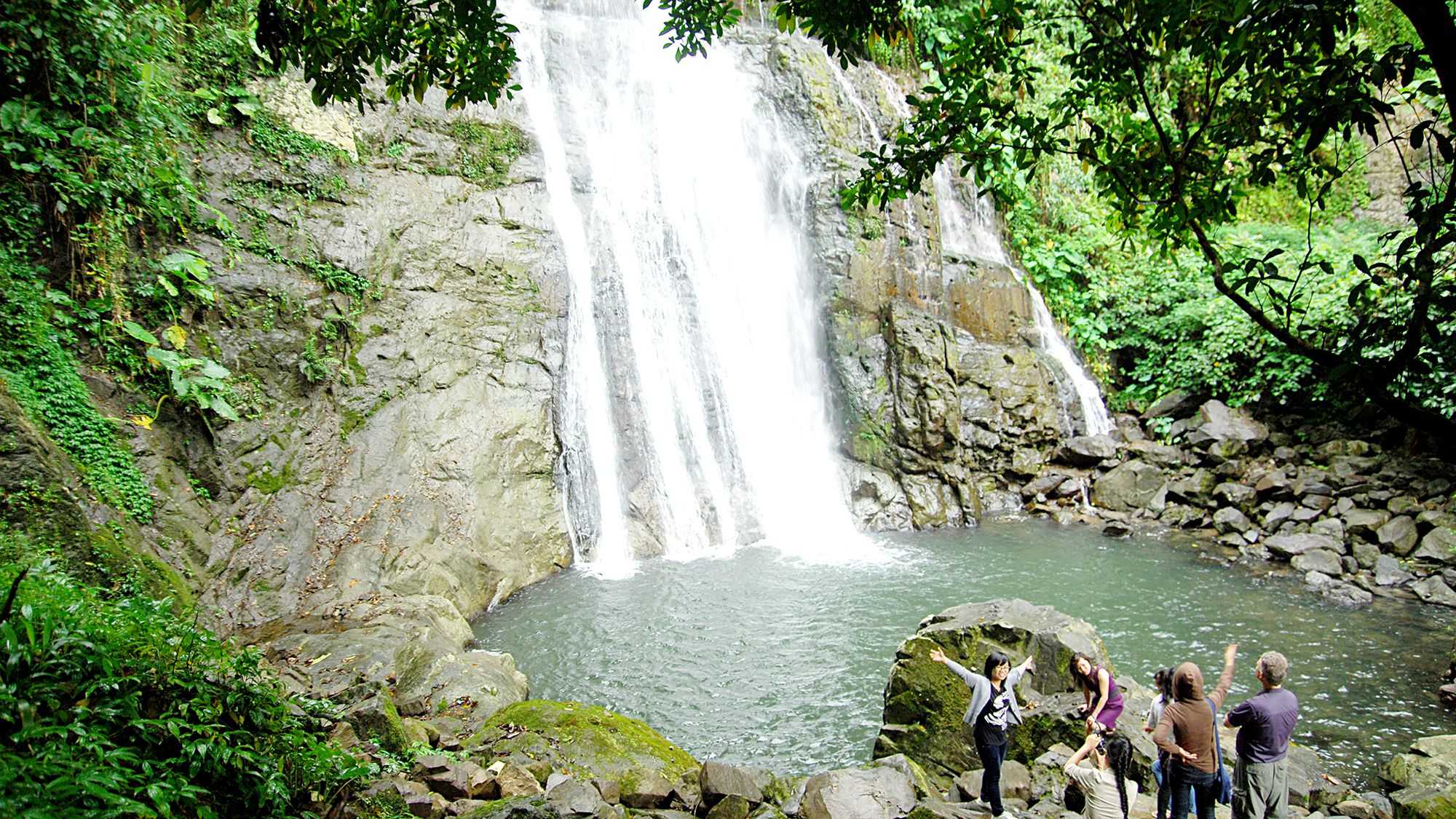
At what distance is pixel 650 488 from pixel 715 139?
27.6 feet

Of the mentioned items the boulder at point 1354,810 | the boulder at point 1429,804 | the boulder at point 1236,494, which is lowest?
the boulder at point 1354,810

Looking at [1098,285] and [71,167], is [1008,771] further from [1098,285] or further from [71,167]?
A: [1098,285]

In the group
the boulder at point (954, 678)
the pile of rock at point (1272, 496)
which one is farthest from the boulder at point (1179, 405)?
the boulder at point (954, 678)

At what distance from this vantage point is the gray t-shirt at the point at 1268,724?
14.9 feet

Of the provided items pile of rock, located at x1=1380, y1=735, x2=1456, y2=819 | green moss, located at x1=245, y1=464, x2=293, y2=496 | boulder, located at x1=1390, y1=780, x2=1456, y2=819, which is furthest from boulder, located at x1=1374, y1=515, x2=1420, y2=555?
green moss, located at x1=245, y1=464, x2=293, y2=496

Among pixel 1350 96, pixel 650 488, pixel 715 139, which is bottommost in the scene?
pixel 650 488

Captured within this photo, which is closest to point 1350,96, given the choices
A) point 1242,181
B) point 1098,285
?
point 1242,181

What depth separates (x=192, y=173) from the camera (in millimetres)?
10109

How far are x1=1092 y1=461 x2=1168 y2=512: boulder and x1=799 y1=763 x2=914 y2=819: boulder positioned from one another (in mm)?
11361

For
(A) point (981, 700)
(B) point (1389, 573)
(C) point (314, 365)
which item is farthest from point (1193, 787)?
(C) point (314, 365)

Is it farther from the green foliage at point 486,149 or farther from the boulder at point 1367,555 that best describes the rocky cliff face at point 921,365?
the green foliage at point 486,149

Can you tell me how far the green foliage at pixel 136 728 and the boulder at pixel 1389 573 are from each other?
12.9 m

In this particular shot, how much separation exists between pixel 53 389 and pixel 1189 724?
9.68 m

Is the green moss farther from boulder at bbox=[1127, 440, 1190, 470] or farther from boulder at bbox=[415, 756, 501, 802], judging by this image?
boulder at bbox=[1127, 440, 1190, 470]
